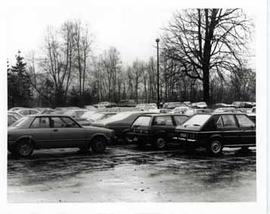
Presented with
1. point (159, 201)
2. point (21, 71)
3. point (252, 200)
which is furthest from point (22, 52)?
point (252, 200)

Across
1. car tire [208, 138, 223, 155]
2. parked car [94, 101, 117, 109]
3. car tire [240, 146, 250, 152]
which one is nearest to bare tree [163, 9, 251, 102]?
car tire [208, 138, 223, 155]

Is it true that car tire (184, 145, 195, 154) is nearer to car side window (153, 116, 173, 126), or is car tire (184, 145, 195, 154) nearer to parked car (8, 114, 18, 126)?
car side window (153, 116, 173, 126)

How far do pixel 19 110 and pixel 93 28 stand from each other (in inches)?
166

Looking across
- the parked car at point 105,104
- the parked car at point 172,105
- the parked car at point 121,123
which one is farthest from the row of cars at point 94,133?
the parked car at point 121,123

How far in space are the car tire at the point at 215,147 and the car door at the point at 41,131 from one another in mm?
4464

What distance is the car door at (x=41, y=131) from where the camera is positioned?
1173 cm

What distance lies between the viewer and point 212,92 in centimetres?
1184

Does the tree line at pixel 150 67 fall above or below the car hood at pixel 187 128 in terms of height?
above

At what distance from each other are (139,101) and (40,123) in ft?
9.29

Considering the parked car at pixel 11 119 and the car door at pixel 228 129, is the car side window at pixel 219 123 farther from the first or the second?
the parked car at pixel 11 119

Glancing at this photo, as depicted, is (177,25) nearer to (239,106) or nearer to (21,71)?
(239,106)

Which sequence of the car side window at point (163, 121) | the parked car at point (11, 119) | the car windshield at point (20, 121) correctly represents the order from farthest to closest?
the car side window at point (163, 121) → the car windshield at point (20, 121) → the parked car at point (11, 119)

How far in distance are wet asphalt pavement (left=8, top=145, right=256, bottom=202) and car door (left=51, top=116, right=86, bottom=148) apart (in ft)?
1.55

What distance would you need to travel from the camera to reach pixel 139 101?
12.2 meters
